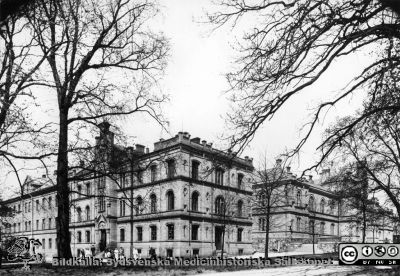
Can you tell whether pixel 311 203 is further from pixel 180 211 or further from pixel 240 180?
Answer: pixel 180 211

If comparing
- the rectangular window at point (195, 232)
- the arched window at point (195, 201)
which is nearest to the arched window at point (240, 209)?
the arched window at point (195, 201)

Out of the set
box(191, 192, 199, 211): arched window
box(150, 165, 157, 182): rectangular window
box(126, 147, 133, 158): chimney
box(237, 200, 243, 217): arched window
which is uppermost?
box(126, 147, 133, 158): chimney

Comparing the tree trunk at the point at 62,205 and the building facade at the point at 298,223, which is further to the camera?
the building facade at the point at 298,223

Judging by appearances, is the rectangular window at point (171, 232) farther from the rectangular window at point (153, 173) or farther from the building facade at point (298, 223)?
the building facade at point (298, 223)

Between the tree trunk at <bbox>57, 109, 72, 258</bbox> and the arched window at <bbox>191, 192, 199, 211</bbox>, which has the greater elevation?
the tree trunk at <bbox>57, 109, 72, 258</bbox>

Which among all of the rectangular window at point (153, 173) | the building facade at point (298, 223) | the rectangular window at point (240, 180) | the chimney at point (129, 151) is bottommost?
the building facade at point (298, 223)

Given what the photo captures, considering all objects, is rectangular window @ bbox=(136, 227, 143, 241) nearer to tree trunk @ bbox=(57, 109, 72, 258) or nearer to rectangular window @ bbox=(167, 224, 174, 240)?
rectangular window @ bbox=(167, 224, 174, 240)

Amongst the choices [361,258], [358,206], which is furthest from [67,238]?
[358,206]

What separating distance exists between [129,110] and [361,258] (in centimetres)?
1036

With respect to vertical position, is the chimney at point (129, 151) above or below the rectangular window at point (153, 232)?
above

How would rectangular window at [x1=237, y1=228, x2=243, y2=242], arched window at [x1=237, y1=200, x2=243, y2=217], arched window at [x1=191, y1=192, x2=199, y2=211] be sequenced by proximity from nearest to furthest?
arched window at [x1=191, y1=192, x2=199, y2=211] < rectangular window at [x1=237, y1=228, x2=243, y2=242] < arched window at [x1=237, y1=200, x2=243, y2=217]

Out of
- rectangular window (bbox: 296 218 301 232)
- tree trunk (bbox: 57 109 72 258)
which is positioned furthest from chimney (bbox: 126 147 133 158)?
rectangular window (bbox: 296 218 301 232)

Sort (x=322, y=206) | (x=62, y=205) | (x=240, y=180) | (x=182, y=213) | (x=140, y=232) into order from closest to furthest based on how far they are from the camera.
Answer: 1. (x=62, y=205)
2. (x=182, y=213)
3. (x=140, y=232)
4. (x=240, y=180)
5. (x=322, y=206)

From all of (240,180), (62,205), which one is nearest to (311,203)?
(240,180)
